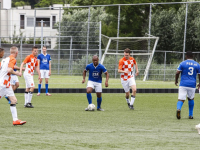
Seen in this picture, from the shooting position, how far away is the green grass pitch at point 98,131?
735cm

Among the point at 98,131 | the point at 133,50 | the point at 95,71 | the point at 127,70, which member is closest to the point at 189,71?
the point at 95,71

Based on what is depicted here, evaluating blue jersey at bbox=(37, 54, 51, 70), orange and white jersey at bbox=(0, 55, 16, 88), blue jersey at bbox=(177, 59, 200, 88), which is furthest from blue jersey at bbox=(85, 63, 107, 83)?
blue jersey at bbox=(37, 54, 51, 70)

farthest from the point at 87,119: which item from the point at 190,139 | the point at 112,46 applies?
the point at 112,46

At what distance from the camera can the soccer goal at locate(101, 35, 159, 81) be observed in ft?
94.5

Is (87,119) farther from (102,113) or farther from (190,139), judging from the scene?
(190,139)

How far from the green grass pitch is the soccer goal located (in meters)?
15.8

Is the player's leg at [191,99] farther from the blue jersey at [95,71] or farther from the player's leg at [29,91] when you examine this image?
the player's leg at [29,91]

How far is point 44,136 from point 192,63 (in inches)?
191

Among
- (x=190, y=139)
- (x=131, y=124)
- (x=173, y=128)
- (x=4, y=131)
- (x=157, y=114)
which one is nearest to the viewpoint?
(x=190, y=139)

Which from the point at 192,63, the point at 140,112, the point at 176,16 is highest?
the point at 176,16

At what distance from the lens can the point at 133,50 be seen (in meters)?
28.8

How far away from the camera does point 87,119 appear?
36.6ft

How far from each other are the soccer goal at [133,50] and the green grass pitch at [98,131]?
15756mm

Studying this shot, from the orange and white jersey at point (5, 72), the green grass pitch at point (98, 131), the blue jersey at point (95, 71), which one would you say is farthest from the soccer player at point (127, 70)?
the orange and white jersey at point (5, 72)
